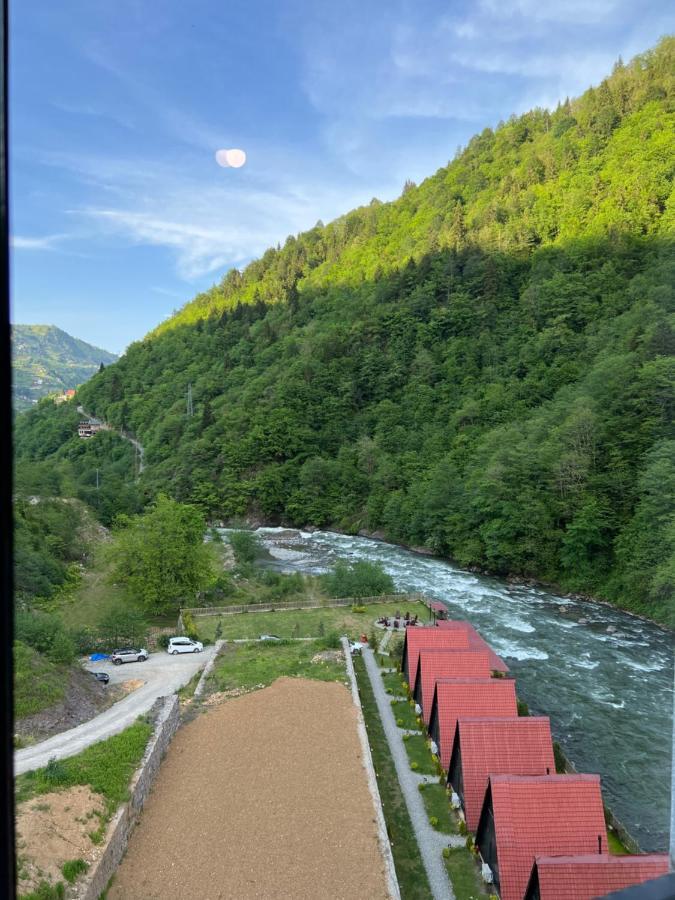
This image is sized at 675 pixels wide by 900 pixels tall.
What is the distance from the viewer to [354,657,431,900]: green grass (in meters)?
8.10

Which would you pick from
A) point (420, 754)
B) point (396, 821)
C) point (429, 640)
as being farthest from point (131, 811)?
point (429, 640)

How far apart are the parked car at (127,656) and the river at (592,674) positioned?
424 inches

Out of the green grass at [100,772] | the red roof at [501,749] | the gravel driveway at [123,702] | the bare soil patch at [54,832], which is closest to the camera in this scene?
the bare soil patch at [54,832]

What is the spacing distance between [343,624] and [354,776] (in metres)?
9.39

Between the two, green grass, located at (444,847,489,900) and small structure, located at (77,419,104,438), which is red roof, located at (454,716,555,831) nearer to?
green grass, located at (444,847,489,900)

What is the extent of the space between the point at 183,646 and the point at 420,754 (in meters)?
8.98

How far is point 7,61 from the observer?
4.19 ft

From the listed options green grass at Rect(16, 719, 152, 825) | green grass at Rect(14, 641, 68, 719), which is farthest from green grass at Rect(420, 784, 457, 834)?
green grass at Rect(14, 641, 68, 719)

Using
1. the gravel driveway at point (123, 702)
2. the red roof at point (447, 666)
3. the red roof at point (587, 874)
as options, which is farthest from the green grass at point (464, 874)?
the gravel driveway at point (123, 702)

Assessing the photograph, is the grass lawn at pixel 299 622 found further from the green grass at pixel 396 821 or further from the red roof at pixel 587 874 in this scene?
the red roof at pixel 587 874

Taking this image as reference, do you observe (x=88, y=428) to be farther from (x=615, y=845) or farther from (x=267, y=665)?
(x=615, y=845)

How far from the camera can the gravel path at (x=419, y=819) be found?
8.21m

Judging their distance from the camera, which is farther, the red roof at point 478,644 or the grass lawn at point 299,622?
the grass lawn at point 299,622

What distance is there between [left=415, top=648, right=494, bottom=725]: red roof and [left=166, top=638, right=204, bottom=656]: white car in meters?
7.73
